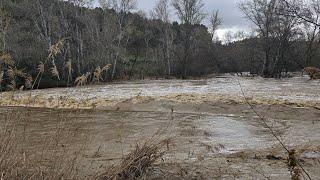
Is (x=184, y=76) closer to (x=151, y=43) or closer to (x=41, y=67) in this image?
(x=151, y=43)

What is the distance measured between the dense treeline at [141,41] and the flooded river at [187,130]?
17.0 m

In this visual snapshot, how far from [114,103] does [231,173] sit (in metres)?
15.6

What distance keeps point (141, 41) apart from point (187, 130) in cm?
5660

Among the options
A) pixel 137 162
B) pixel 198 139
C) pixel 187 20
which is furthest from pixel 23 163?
pixel 187 20

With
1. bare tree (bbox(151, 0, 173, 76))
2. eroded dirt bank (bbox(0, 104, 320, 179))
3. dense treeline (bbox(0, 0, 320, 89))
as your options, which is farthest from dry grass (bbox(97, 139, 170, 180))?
bare tree (bbox(151, 0, 173, 76))

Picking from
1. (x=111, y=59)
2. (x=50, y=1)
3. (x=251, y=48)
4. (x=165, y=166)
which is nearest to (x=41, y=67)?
(x=165, y=166)

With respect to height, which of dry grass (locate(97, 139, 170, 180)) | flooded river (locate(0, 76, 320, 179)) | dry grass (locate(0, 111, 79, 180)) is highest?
dry grass (locate(0, 111, 79, 180))

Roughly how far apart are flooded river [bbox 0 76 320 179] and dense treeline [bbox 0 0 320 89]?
1702 centimetres

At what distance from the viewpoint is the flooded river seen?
7.16 meters

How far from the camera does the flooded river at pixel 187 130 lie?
716 cm

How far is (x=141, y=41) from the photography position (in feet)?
227

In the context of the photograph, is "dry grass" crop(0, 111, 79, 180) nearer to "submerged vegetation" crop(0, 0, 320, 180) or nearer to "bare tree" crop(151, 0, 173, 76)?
"submerged vegetation" crop(0, 0, 320, 180)

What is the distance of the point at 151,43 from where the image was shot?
73.2 metres

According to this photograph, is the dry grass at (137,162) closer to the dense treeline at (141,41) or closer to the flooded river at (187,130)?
the flooded river at (187,130)
